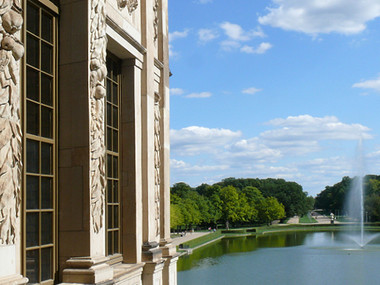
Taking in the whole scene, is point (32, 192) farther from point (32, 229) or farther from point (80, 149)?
point (80, 149)

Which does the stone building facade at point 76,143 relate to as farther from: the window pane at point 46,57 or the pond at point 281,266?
the pond at point 281,266

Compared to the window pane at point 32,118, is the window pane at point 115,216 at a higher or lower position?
lower

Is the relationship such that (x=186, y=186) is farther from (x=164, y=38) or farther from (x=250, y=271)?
(x=164, y=38)

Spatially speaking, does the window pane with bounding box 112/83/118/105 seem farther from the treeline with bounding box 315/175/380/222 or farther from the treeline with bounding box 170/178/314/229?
the treeline with bounding box 315/175/380/222

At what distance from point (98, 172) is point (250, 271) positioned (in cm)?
3867

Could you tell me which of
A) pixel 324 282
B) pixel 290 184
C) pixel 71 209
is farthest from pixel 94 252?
pixel 290 184

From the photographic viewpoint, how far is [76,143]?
9.31m

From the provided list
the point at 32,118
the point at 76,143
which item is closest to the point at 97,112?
the point at 76,143

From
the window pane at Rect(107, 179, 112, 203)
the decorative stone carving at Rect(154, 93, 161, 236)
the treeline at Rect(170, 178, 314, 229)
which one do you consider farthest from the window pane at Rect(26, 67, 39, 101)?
the treeline at Rect(170, 178, 314, 229)

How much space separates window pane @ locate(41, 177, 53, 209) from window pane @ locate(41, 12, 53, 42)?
108 inches

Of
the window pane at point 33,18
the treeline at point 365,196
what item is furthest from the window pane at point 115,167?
the treeline at point 365,196

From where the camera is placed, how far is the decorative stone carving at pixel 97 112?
31.1 ft

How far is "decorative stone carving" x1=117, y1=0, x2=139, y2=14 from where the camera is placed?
12055 mm

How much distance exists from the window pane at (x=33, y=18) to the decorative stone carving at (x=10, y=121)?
1092mm
